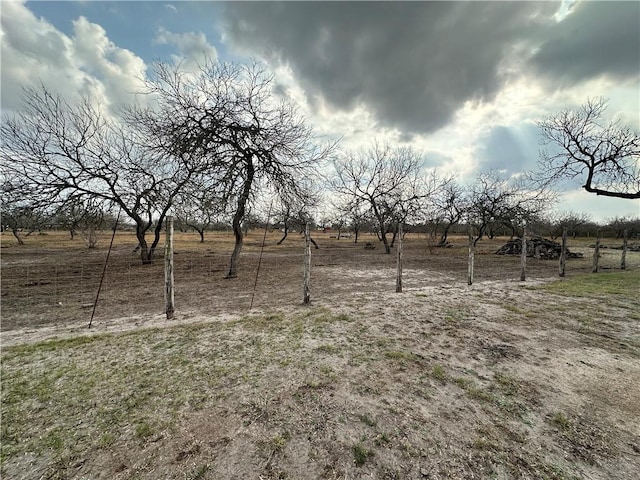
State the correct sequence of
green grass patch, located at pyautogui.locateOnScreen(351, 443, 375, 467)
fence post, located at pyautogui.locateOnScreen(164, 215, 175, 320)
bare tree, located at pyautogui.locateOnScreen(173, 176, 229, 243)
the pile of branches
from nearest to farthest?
green grass patch, located at pyautogui.locateOnScreen(351, 443, 375, 467) < fence post, located at pyautogui.locateOnScreen(164, 215, 175, 320) < bare tree, located at pyautogui.locateOnScreen(173, 176, 229, 243) < the pile of branches

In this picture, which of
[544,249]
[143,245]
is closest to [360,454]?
[143,245]

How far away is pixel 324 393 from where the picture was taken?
3.01 m

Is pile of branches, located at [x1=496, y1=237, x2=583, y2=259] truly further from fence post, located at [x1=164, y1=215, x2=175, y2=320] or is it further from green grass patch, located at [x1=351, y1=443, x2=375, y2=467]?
fence post, located at [x1=164, y1=215, x2=175, y2=320]

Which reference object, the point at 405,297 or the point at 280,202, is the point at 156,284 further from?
the point at 405,297

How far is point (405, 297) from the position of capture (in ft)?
24.5

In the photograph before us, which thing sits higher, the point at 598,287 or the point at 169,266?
the point at 169,266

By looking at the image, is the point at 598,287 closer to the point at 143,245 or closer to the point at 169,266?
the point at 169,266

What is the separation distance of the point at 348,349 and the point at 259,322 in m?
2.07

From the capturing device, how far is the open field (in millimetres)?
2139

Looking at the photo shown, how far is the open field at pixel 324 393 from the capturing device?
7.02ft

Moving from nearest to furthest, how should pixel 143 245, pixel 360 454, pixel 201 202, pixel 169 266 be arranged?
pixel 360 454
pixel 169 266
pixel 201 202
pixel 143 245

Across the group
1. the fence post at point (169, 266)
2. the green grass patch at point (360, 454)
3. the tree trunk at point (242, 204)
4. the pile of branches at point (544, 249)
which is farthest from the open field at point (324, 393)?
the pile of branches at point (544, 249)

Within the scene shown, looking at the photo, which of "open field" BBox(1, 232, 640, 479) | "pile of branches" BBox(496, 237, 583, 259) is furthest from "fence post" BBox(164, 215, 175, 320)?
"pile of branches" BBox(496, 237, 583, 259)

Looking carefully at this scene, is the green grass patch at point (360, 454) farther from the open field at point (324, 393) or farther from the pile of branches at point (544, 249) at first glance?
the pile of branches at point (544, 249)
